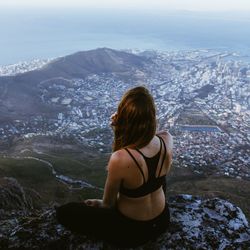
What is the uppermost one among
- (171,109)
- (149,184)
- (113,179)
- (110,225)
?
(113,179)

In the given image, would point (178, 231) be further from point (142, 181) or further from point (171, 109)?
point (171, 109)

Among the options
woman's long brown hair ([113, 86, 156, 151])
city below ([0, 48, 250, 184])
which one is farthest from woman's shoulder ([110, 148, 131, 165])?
city below ([0, 48, 250, 184])

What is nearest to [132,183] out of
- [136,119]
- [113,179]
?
[113,179]

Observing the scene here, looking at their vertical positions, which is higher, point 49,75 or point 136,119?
point 136,119

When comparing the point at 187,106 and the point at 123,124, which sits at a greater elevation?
the point at 123,124

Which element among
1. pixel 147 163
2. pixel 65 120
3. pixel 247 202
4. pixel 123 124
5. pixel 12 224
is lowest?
pixel 65 120

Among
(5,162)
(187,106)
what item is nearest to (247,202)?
(5,162)

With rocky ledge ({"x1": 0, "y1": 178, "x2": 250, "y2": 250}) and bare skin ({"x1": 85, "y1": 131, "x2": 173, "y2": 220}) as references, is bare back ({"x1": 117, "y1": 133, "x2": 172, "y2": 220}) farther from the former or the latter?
rocky ledge ({"x1": 0, "y1": 178, "x2": 250, "y2": 250})

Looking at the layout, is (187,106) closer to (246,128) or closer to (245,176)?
(246,128)
